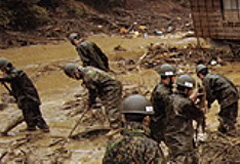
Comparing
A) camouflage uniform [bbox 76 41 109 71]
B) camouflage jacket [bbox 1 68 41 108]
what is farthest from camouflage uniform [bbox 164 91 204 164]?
camouflage uniform [bbox 76 41 109 71]

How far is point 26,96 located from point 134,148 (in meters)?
4.81

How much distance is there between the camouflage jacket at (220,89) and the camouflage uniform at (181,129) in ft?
4.34

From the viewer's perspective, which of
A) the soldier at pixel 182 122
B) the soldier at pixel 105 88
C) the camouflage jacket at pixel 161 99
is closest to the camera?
the soldier at pixel 182 122

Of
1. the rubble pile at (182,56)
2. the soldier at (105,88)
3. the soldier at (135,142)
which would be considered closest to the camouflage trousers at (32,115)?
the soldier at (105,88)

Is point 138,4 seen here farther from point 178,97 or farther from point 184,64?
point 178,97

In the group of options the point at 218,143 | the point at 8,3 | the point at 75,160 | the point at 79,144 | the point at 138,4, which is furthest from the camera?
the point at 138,4

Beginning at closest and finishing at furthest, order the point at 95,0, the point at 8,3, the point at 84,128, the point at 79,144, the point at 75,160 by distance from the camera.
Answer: the point at 75,160, the point at 79,144, the point at 84,128, the point at 8,3, the point at 95,0

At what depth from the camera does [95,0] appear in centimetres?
2430

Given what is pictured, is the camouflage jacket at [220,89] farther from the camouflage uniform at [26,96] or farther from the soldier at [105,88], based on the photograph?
the camouflage uniform at [26,96]

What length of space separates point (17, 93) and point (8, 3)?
12.4 meters

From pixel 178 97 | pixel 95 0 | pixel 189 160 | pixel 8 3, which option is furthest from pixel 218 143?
pixel 95 0

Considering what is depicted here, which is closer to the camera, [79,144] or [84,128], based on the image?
[79,144]

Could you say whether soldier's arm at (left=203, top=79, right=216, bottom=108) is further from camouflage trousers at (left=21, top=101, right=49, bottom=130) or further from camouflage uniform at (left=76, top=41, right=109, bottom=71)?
camouflage trousers at (left=21, top=101, right=49, bottom=130)

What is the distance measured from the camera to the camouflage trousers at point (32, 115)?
7.56 meters
